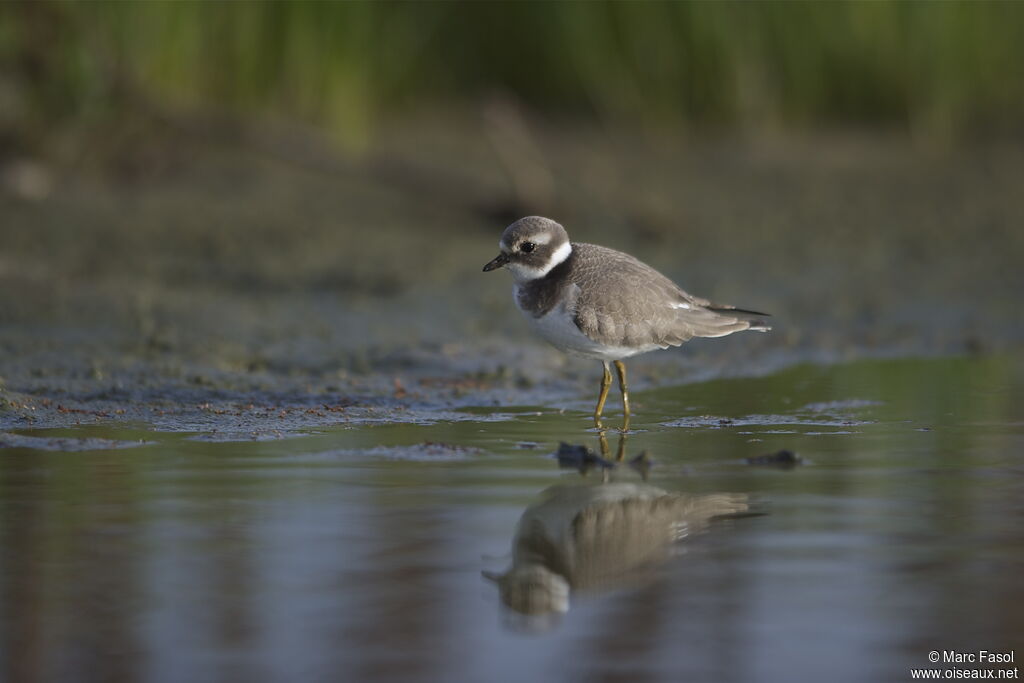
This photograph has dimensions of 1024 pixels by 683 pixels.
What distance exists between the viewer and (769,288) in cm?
993

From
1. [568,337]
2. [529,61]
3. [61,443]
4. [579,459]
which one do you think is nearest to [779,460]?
[579,459]

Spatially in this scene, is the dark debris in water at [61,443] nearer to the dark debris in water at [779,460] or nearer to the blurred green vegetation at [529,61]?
the dark debris in water at [779,460]

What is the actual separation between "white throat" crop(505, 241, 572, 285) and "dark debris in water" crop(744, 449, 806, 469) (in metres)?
1.54

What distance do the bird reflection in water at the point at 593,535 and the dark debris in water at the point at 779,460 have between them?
1.59 ft

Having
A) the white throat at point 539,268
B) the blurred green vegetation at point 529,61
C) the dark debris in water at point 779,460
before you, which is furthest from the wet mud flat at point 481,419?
the white throat at point 539,268

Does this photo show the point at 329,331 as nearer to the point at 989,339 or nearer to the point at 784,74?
the point at 989,339

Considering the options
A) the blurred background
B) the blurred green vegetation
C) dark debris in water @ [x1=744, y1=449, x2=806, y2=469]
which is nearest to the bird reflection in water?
dark debris in water @ [x1=744, y1=449, x2=806, y2=469]

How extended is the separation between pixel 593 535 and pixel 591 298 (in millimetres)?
2149

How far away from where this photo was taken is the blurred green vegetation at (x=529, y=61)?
10.3m

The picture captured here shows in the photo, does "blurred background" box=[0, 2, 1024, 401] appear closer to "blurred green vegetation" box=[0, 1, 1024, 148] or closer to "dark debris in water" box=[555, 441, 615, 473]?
"blurred green vegetation" box=[0, 1, 1024, 148]

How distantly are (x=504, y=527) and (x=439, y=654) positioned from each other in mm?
1112

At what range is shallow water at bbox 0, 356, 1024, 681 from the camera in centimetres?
344

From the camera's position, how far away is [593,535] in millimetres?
4438

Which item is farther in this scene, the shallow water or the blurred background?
the blurred background
